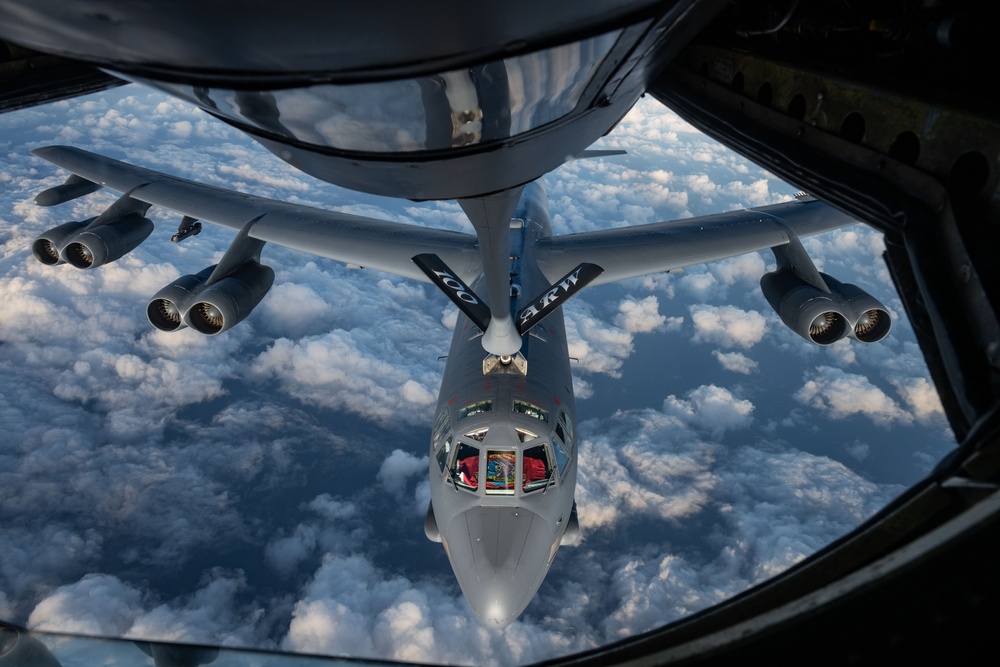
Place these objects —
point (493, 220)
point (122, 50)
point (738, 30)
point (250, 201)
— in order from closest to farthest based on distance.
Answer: point (122, 50) → point (493, 220) → point (738, 30) → point (250, 201)

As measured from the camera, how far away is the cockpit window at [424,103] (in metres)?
1.58

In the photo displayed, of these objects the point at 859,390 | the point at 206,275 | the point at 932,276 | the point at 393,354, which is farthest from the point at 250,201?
the point at 859,390

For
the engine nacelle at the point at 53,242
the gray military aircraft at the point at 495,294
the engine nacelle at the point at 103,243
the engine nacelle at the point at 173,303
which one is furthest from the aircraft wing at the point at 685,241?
the engine nacelle at the point at 53,242

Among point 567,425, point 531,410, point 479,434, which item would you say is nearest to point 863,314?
point 567,425

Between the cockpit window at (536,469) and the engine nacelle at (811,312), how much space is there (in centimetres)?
749

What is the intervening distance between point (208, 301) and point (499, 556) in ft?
32.4

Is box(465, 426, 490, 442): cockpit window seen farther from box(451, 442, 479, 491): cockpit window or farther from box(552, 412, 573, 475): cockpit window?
box(552, 412, 573, 475): cockpit window

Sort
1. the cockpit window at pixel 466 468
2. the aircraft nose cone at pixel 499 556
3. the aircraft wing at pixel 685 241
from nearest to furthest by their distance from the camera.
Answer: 1. the aircraft nose cone at pixel 499 556
2. the cockpit window at pixel 466 468
3. the aircraft wing at pixel 685 241

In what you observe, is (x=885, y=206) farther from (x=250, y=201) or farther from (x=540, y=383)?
(x=250, y=201)

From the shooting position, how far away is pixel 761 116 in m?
4.73

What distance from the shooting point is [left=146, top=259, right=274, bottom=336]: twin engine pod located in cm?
1308

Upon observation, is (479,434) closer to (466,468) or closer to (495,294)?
(466,468)

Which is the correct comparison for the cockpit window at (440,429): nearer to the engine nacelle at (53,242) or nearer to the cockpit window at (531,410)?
the cockpit window at (531,410)

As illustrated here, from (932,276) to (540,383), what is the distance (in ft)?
26.8
